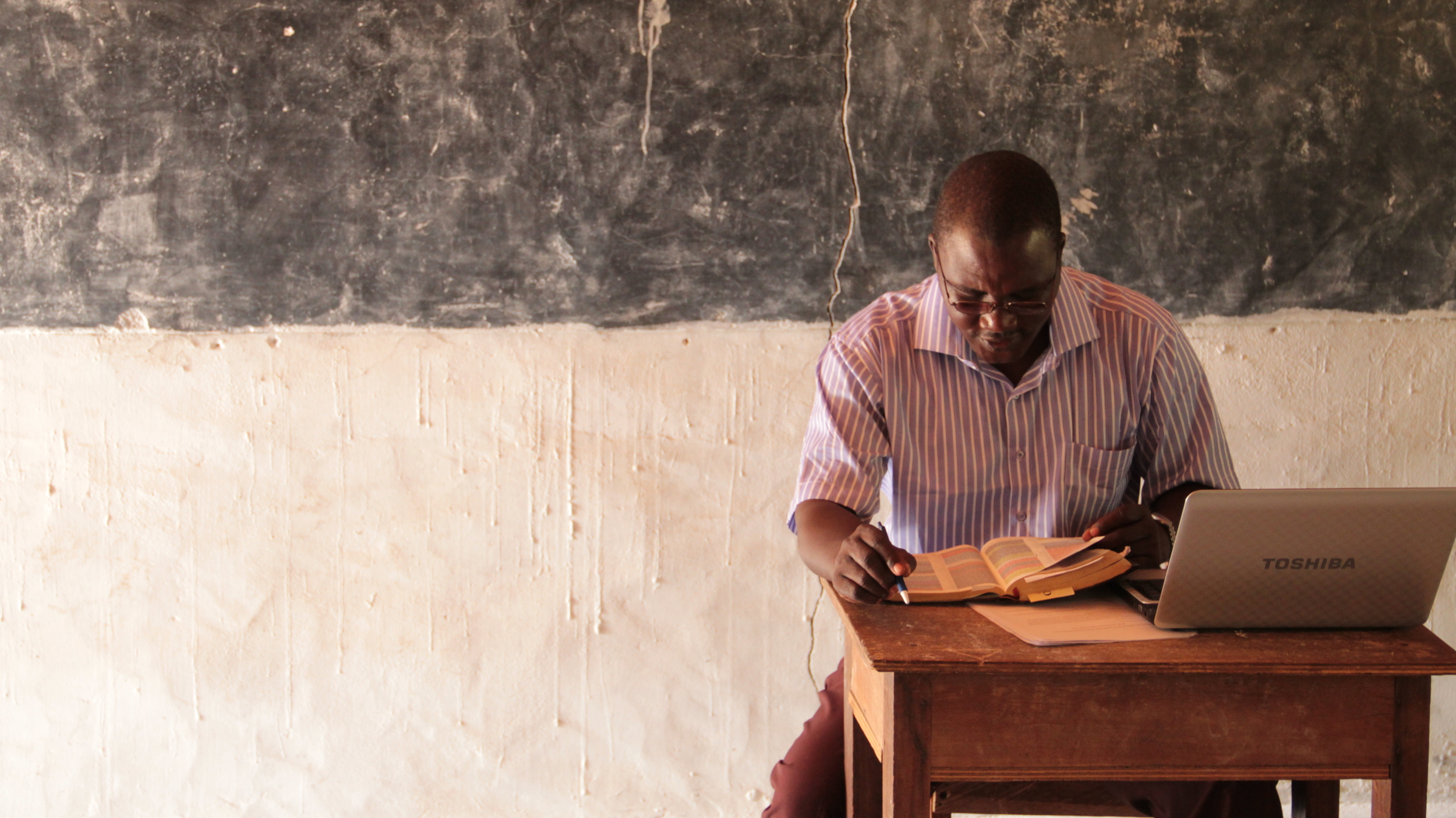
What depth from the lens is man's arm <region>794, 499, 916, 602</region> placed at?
1413mm

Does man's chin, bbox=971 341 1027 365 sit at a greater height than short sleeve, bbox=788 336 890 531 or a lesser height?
greater

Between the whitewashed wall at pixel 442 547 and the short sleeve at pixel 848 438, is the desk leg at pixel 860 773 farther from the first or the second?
the whitewashed wall at pixel 442 547

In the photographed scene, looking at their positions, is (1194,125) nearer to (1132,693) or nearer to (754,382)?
(754,382)

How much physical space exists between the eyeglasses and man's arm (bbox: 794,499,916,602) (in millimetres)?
378

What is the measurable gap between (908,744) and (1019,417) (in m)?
0.72

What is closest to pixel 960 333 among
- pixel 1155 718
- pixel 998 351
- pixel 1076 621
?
pixel 998 351

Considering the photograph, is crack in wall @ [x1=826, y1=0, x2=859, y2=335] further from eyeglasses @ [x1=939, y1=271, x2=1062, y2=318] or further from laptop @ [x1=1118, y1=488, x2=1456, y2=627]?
laptop @ [x1=1118, y1=488, x2=1456, y2=627]

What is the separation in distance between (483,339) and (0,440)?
1.12 metres

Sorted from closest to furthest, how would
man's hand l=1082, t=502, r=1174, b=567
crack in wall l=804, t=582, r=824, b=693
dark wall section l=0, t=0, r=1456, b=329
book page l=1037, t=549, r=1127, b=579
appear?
book page l=1037, t=549, r=1127, b=579, man's hand l=1082, t=502, r=1174, b=567, dark wall section l=0, t=0, r=1456, b=329, crack in wall l=804, t=582, r=824, b=693

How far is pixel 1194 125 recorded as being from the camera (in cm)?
243

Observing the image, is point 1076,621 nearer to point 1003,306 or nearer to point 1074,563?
point 1074,563

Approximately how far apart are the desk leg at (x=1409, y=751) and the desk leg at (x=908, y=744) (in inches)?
21.4

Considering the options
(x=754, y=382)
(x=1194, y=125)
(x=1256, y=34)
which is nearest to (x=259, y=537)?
(x=754, y=382)

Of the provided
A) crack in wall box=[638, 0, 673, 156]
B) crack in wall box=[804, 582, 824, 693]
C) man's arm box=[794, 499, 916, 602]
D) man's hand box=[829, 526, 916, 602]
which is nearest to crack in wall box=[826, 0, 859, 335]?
crack in wall box=[638, 0, 673, 156]
